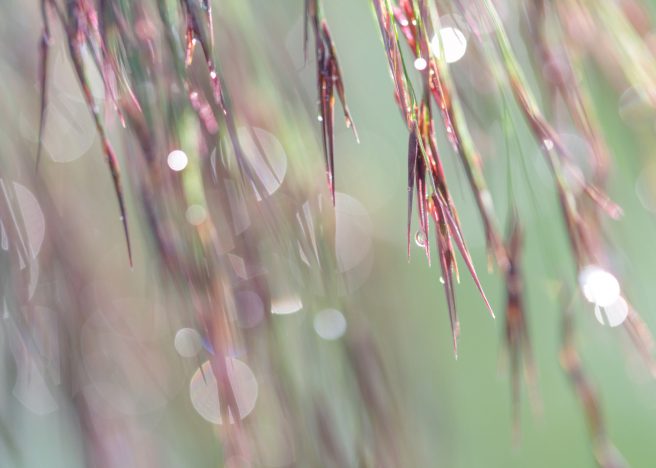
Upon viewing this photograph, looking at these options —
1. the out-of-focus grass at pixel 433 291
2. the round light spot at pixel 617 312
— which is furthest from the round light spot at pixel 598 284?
the out-of-focus grass at pixel 433 291

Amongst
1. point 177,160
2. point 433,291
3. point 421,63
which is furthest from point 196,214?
point 433,291

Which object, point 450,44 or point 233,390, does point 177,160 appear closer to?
point 233,390

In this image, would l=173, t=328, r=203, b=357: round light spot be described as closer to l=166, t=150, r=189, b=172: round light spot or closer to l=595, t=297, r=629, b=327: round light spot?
l=166, t=150, r=189, b=172: round light spot

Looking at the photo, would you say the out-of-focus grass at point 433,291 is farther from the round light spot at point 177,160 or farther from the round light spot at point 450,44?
the round light spot at point 177,160

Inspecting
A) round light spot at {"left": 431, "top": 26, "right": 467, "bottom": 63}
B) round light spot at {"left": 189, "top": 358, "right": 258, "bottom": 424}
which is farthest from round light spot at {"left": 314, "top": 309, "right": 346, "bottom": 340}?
round light spot at {"left": 431, "top": 26, "right": 467, "bottom": 63}

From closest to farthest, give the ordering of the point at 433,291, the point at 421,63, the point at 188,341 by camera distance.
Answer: the point at 421,63, the point at 188,341, the point at 433,291

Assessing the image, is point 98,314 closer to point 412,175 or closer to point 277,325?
point 277,325
